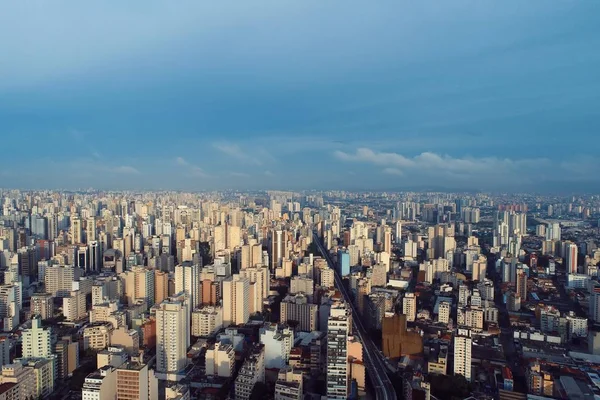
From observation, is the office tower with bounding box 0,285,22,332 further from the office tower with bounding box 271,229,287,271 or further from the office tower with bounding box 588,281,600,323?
the office tower with bounding box 588,281,600,323

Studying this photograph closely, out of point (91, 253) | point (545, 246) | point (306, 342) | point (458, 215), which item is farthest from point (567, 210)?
point (91, 253)

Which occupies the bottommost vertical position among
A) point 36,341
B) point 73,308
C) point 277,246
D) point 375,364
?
point 375,364

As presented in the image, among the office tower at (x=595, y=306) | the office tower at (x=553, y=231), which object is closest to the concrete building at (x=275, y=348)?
the office tower at (x=595, y=306)

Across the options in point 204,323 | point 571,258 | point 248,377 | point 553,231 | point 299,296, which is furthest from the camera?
point 553,231

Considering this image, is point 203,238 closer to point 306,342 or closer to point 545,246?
point 306,342

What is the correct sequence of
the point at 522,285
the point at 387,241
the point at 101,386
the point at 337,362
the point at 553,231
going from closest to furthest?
1. the point at 101,386
2. the point at 337,362
3. the point at 522,285
4. the point at 553,231
5. the point at 387,241

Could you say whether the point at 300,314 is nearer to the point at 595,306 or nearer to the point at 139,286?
the point at 139,286

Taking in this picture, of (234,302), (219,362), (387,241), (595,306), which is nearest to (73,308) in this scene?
(234,302)

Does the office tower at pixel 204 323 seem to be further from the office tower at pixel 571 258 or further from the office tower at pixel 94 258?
the office tower at pixel 571 258
